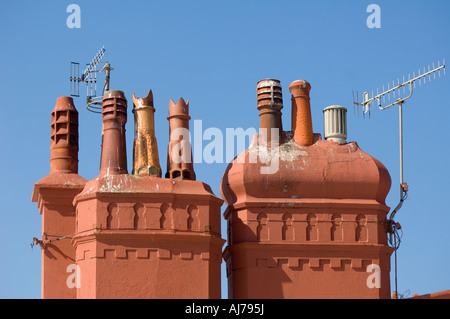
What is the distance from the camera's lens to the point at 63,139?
39.0 meters

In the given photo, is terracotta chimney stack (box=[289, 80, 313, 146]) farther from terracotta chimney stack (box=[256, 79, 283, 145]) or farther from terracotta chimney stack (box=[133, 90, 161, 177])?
terracotta chimney stack (box=[133, 90, 161, 177])

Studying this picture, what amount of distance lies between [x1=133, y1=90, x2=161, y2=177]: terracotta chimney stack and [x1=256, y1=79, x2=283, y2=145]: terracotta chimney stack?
347 cm

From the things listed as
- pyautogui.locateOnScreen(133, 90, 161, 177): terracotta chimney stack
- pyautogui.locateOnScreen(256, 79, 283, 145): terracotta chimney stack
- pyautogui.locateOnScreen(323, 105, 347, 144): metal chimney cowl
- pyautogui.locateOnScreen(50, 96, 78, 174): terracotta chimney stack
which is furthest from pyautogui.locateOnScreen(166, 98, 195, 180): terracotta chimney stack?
pyautogui.locateOnScreen(323, 105, 347, 144): metal chimney cowl

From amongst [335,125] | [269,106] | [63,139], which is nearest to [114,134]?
[63,139]

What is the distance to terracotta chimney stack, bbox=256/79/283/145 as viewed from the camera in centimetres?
3828

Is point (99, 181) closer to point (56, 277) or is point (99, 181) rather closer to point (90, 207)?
point (90, 207)

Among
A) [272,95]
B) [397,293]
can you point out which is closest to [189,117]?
[272,95]

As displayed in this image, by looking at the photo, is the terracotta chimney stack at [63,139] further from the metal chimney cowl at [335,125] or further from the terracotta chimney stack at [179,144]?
the metal chimney cowl at [335,125]

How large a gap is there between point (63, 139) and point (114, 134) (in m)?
2.68

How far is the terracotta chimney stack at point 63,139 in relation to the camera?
3888 cm

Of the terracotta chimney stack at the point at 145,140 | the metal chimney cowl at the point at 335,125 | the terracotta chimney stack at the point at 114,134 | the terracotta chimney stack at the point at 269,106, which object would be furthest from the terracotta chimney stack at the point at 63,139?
the metal chimney cowl at the point at 335,125

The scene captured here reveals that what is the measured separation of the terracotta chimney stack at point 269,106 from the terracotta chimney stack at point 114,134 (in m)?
4.34
